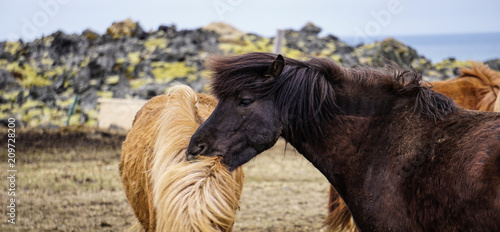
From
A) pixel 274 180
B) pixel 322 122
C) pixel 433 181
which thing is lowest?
pixel 274 180

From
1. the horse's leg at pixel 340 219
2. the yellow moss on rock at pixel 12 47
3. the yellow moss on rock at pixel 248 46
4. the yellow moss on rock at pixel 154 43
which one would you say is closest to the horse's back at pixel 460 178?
the horse's leg at pixel 340 219

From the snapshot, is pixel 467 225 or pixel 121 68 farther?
pixel 121 68

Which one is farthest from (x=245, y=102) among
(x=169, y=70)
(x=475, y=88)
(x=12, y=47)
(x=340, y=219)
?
(x=12, y=47)

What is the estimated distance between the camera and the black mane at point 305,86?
2.98 metres

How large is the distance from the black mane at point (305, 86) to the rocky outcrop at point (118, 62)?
9590 millimetres

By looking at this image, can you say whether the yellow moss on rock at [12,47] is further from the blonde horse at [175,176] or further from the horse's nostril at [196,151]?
the horse's nostril at [196,151]

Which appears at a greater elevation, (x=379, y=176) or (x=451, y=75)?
(x=379, y=176)

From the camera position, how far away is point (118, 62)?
14664 mm

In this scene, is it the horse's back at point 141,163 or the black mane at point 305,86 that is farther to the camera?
the horse's back at point 141,163

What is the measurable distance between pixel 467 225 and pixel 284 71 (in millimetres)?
1407

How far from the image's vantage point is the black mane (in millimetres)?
2980

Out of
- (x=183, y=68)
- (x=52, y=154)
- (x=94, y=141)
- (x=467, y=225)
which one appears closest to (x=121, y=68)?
(x=183, y=68)

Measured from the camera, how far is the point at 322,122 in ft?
9.85

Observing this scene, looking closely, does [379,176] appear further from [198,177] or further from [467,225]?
Result: [198,177]
